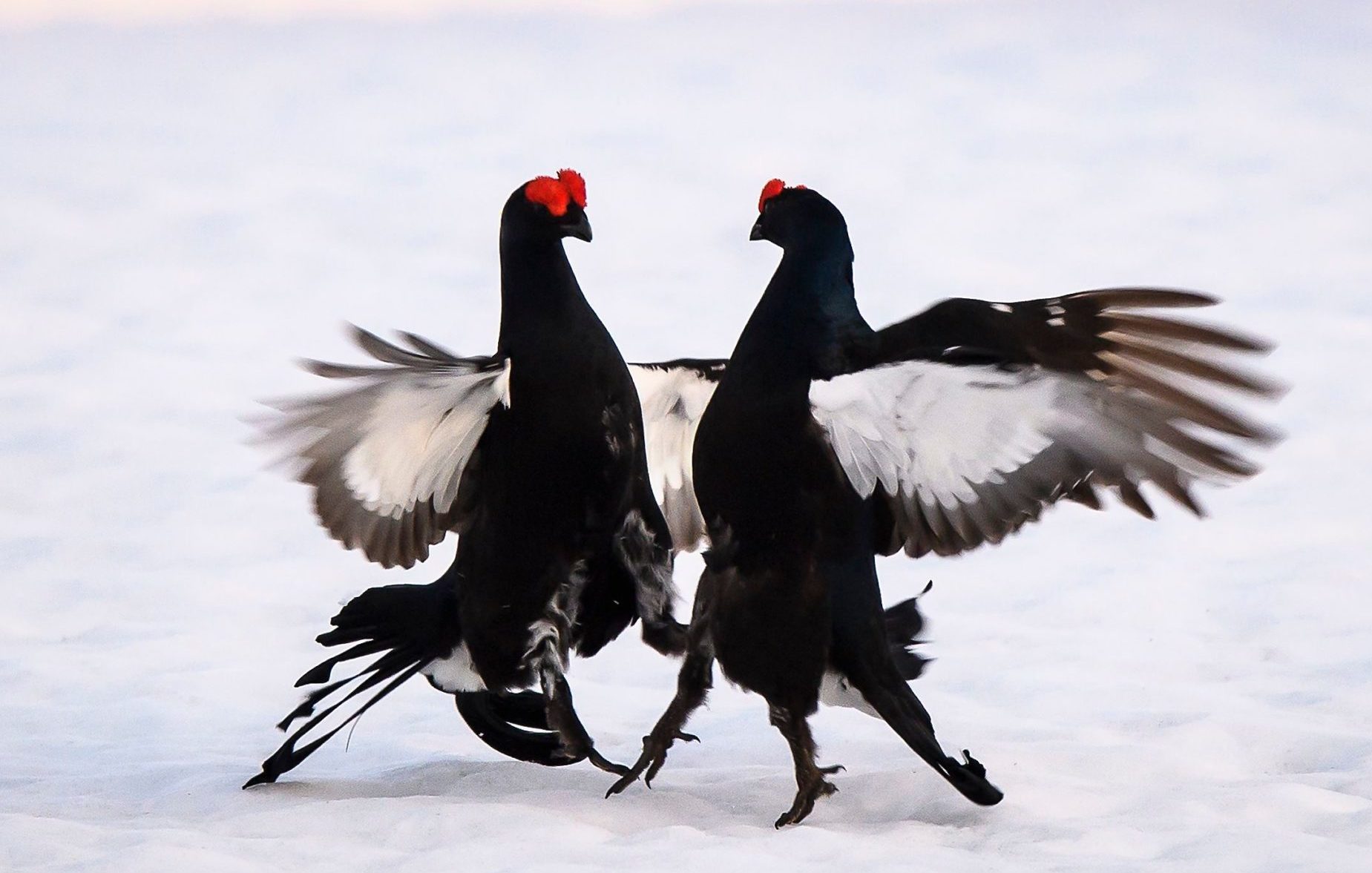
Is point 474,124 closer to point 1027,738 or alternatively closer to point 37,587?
point 37,587

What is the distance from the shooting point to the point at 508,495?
4285mm

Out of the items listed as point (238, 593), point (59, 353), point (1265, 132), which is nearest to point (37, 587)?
point (238, 593)

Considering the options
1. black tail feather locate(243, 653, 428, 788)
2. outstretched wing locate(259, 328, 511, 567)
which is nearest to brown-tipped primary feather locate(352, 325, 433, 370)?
outstretched wing locate(259, 328, 511, 567)

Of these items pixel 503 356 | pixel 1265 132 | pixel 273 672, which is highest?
pixel 1265 132

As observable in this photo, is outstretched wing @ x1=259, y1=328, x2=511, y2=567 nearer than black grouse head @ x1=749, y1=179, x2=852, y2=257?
Yes

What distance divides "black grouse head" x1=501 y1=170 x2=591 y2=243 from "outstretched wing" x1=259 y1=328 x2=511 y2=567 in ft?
1.26

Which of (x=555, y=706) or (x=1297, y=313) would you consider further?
(x=1297, y=313)

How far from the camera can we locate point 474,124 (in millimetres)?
12945

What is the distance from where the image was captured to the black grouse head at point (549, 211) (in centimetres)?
438

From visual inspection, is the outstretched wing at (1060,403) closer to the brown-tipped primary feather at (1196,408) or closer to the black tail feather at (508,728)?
the brown-tipped primary feather at (1196,408)

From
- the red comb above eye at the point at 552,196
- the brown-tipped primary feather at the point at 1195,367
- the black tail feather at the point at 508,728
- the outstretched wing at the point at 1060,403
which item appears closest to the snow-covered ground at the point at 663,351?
the black tail feather at the point at 508,728

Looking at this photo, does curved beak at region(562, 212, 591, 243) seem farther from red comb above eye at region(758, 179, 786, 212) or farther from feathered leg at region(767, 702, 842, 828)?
feathered leg at region(767, 702, 842, 828)

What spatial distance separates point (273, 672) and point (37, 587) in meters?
1.29

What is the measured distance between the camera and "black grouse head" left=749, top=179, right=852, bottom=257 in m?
4.21
